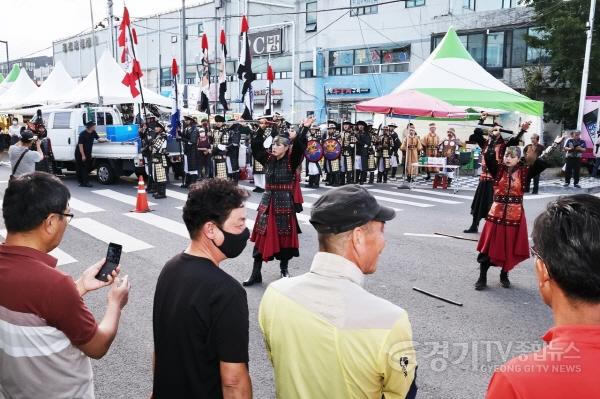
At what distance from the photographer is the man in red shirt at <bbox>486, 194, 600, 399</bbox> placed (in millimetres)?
1266

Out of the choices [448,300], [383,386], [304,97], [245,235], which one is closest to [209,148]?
[448,300]

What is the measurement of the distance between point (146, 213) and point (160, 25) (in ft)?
133

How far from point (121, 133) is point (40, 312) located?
1447 centimetres

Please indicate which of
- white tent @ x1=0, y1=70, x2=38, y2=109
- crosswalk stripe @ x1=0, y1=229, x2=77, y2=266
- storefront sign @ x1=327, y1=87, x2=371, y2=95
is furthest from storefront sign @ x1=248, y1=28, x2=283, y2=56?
crosswalk stripe @ x1=0, y1=229, x2=77, y2=266

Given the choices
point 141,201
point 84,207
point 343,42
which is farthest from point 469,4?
point 84,207

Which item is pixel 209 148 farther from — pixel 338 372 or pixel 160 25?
pixel 160 25

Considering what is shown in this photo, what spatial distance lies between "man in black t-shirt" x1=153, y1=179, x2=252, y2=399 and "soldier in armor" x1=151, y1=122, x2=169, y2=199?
1135 centimetres

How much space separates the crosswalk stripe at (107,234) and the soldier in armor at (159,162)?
3034mm

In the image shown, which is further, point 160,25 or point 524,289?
point 160,25

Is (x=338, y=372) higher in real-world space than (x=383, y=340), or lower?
lower

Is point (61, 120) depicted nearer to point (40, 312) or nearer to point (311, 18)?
point (40, 312)

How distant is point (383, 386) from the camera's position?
1788 millimetres

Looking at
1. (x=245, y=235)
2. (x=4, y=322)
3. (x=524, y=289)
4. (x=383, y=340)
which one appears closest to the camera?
(x=383, y=340)

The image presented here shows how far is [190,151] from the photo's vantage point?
49.8ft
